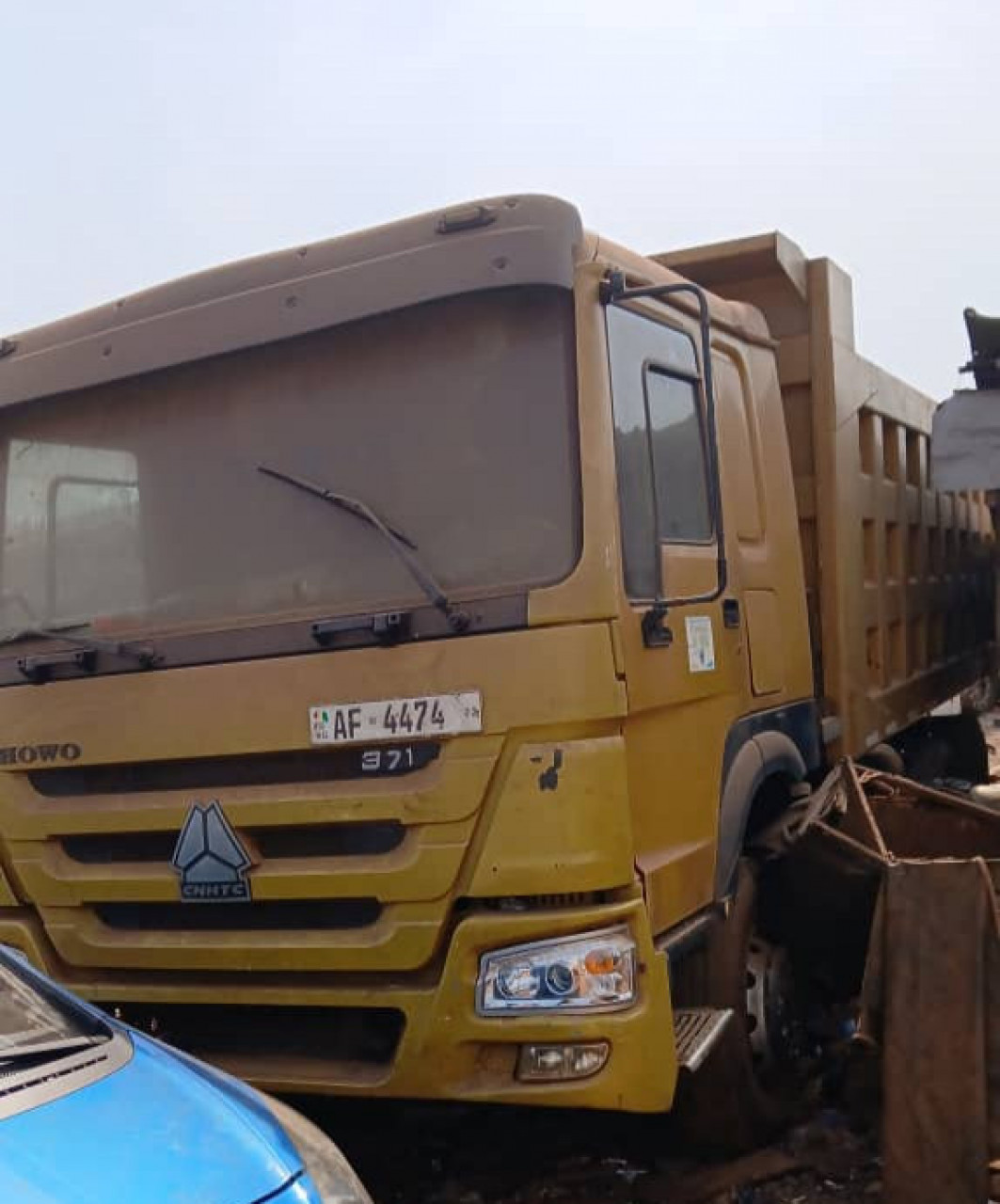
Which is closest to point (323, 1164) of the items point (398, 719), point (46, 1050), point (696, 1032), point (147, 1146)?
point (147, 1146)

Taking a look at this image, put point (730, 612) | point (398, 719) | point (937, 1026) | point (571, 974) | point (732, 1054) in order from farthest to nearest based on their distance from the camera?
point (730, 612), point (732, 1054), point (937, 1026), point (398, 719), point (571, 974)

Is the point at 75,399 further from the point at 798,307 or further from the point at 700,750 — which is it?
the point at 798,307

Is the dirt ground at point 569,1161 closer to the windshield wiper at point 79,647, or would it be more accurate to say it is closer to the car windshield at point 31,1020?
the car windshield at point 31,1020

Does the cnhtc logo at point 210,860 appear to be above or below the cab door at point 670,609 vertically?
below

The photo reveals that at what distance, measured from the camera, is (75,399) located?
163 inches

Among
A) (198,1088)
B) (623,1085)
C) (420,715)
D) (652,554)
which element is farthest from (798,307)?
(198,1088)

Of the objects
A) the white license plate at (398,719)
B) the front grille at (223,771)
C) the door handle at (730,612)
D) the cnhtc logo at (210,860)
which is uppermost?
the door handle at (730,612)

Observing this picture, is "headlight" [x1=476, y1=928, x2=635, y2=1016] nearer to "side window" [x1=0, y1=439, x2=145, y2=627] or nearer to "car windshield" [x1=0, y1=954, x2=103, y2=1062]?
"car windshield" [x1=0, y1=954, x2=103, y2=1062]

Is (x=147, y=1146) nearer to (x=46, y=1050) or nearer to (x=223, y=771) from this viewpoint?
(x=46, y=1050)

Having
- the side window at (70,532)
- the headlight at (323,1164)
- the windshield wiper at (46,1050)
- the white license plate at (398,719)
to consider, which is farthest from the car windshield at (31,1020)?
the side window at (70,532)

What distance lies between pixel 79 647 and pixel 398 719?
3.63ft

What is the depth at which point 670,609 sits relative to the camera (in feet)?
11.9

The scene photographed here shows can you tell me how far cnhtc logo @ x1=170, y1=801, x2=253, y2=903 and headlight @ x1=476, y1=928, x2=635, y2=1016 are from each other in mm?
786

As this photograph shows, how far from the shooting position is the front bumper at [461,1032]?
3.24 meters
